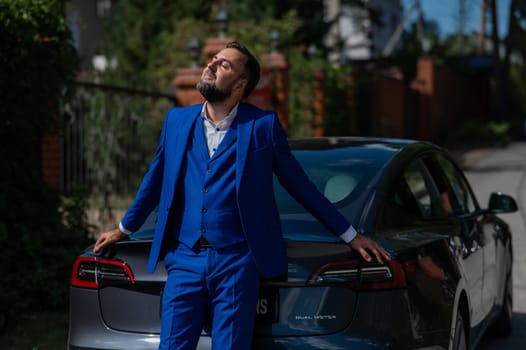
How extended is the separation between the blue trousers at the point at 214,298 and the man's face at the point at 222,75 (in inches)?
23.4

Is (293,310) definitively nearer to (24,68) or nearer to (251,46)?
(24,68)

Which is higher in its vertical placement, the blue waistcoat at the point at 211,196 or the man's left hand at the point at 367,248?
the blue waistcoat at the point at 211,196

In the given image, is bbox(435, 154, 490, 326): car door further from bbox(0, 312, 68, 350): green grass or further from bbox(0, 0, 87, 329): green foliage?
bbox(0, 0, 87, 329): green foliage

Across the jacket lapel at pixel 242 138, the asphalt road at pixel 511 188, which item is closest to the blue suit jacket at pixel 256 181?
the jacket lapel at pixel 242 138

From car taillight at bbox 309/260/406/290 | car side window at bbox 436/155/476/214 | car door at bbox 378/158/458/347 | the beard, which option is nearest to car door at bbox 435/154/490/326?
car side window at bbox 436/155/476/214

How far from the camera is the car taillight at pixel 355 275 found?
356 cm

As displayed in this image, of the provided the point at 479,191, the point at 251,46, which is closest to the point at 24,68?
the point at 251,46

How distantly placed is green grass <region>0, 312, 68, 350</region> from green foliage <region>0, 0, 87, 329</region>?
107mm

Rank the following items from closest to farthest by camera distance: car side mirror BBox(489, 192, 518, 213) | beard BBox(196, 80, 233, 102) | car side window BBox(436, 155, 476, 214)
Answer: beard BBox(196, 80, 233, 102), car side window BBox(436, 155, 476, 214), car side mirror BBox(489, 192, 518, 213)

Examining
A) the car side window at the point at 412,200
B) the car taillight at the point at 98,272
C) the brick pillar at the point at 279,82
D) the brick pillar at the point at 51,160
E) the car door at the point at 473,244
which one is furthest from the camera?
the brick pillar at the point at 279,82

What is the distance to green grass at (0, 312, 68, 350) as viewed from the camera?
229 inches

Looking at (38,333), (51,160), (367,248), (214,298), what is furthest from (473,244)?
(51,160)

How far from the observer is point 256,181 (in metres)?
3.47

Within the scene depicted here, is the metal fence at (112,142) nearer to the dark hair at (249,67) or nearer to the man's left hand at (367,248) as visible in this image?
the dark hair at (249,67)
